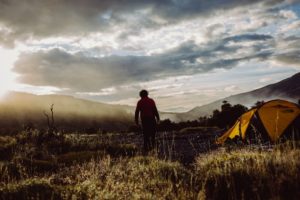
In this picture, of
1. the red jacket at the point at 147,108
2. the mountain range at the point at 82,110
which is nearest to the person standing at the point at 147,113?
the red jacket at the point at 147,108

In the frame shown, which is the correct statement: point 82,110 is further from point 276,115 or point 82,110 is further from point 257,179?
point 257,179

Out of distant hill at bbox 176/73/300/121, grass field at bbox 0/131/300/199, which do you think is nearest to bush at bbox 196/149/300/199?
grass field at bbox 0/131/300/199

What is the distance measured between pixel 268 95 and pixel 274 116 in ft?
511

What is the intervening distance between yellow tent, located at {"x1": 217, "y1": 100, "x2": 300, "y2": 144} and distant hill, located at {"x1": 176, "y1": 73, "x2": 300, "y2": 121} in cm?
11990

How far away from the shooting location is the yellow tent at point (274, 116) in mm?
18234

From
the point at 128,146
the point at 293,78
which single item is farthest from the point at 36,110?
the point at 128,146

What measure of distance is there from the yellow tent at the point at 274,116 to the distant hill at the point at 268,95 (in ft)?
393

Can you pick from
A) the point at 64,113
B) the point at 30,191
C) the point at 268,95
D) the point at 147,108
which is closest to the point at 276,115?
the point at 147,108

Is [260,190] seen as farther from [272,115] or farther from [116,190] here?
[272,115]

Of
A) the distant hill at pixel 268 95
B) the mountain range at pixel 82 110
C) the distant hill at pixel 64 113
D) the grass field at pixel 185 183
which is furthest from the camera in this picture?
the distant hill at pixel 268 95

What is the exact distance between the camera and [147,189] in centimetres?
841

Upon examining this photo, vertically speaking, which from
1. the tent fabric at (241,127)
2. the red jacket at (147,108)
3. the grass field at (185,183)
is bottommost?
the grass field at (185,183)

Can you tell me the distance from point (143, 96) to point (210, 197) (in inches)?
351

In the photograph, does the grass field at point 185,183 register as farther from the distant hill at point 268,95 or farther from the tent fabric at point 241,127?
the distant hill at point 268,95
